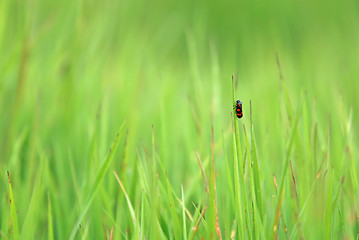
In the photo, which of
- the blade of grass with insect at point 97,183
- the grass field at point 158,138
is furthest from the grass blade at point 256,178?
the blade of grass with insect at point 97,183

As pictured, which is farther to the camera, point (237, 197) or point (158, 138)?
point (158, 138)

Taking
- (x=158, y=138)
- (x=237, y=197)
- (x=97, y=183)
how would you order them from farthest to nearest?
(x=158, y=138) < (x=97, y=183) < (x=237, y=197)

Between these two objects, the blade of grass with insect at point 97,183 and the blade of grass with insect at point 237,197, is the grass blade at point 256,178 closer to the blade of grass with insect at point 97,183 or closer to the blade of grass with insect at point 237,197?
the blade of grass with insect at point 237,197

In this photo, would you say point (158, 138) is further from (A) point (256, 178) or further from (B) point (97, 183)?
(A) point (256, 178)

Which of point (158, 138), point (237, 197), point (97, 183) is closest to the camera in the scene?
point (237, 197)

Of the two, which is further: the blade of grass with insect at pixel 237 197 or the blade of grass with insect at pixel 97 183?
the blade of grass with insect at pixel 97 183

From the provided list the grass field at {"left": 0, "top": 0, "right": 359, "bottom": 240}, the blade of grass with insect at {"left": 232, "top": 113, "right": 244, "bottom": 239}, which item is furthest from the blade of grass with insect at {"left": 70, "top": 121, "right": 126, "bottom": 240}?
the blade of grass with insect at {"left": 232, "top": 113, "right": 244, "bottom": 239}

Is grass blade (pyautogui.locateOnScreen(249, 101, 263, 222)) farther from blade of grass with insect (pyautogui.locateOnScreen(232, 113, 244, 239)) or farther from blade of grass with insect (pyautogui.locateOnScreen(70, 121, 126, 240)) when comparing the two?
blade of grass with insect (pyautogui.locateOnScreen(70, 121, 126, 240))

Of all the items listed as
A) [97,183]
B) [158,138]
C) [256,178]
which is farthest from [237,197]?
[158,138]

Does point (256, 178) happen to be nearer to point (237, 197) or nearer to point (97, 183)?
point (237, 197)
